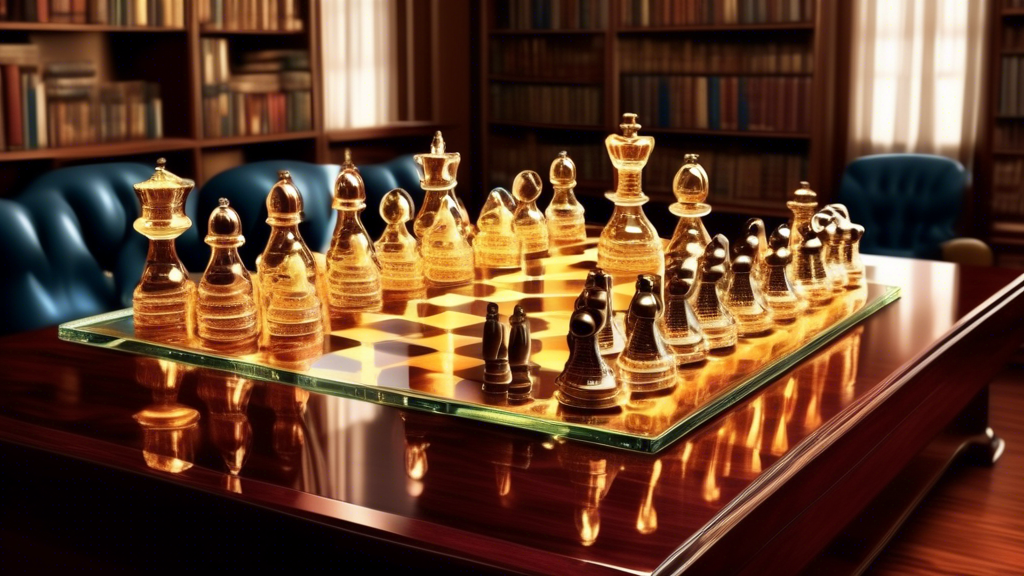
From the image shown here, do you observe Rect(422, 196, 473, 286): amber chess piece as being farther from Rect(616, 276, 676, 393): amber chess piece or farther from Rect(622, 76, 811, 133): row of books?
Rect(622, 76, 811, 133): row of books

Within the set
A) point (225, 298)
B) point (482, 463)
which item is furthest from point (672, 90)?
point (482, 463)

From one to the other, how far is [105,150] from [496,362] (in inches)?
118

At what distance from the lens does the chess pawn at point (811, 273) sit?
6.64 ft

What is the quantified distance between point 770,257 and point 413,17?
4.14 m

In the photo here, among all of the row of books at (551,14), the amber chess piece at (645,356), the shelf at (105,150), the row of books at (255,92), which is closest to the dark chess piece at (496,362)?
the amber chess piece at (645,356)

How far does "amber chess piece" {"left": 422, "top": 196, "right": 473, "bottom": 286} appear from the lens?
86.0 inches

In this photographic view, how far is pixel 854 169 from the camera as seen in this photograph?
15.0ft

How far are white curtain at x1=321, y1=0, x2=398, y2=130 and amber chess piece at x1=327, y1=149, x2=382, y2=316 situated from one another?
3123 mm

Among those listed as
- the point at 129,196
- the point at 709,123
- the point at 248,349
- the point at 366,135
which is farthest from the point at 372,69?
the point at 248,349

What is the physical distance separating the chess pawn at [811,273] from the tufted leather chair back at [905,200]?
8.10ft

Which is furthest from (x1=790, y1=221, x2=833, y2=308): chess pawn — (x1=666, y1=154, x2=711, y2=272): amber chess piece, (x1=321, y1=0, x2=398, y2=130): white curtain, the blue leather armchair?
(x1=321, y1=0, x2=398, y2=130): white curtain

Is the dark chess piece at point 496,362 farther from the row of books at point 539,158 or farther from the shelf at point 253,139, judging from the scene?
the row of books at point 539,158

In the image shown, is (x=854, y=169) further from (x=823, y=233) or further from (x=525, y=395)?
(x=525, y=395)

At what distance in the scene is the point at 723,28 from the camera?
16.8 feet
